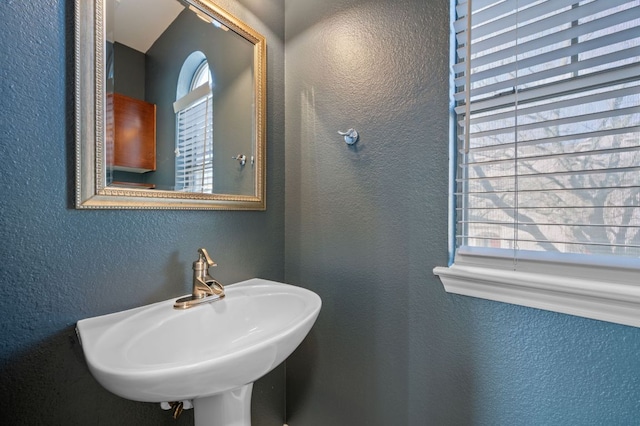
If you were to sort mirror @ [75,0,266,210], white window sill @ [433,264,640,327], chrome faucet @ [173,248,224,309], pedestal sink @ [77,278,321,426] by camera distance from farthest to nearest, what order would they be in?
chrome faucet @ [173,248,224,309] < mirror @ [75,0,266,210] < white window sill @ [433,264,640,327] < pedestal sink @ [77,278,321,426]

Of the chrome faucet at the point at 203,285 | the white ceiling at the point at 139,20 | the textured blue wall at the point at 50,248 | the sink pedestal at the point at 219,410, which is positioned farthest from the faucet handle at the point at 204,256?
the white ceiling at the point at 139,20

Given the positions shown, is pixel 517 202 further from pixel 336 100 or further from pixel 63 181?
pixel 63 181

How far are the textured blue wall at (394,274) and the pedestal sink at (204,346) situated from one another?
0.28m

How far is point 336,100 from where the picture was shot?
1.08m

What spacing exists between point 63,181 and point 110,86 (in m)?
0.29

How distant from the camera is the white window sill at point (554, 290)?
0.59m

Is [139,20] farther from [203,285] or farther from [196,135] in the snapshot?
[203,285]

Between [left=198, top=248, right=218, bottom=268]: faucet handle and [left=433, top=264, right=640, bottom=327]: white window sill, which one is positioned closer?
[left=433, top=264, right=640, bottom=327]: white window sill

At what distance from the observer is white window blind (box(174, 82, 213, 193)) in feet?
3.07

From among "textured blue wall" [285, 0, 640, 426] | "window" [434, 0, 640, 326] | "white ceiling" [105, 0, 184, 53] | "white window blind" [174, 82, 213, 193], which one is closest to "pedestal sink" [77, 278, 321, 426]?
"textured blue wall" [285, 0, 640, 426]

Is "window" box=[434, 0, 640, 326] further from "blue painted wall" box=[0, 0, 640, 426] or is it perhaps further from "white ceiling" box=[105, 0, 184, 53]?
"white ceiling" box=[105, 0, 184, 53]

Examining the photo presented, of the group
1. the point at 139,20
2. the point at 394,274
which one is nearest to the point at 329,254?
the point at 394,274

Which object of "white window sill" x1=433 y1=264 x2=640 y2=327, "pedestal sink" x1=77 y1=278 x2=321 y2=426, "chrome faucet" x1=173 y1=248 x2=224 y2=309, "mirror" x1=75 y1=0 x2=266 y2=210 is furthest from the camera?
"chrome faucet" x1=173 y1=248 x2=224 y2=309

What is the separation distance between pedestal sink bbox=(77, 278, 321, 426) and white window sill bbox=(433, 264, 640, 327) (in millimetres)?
431
